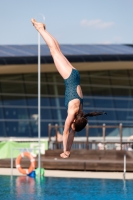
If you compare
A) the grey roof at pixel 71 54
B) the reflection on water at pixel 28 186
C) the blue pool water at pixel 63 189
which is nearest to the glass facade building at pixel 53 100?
the grey roof at pixel 71 54

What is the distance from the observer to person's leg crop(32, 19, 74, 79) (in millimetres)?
9953

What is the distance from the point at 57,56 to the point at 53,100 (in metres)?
36.3

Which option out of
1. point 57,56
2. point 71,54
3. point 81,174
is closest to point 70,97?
point 57,56

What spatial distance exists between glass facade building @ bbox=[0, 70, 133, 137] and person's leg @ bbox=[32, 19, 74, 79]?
34799 mm

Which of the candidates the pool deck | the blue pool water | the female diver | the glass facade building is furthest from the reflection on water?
the glass facade building

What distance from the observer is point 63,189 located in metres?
25.2

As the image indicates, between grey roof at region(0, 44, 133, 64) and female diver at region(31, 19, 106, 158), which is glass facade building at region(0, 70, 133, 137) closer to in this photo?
grey roof at region(0, 44, 133, 64)

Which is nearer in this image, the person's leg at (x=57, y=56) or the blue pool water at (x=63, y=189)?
the person's leg at (x=57, y=56)

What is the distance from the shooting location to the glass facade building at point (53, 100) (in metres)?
45.2

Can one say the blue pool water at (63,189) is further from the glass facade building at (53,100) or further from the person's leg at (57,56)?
the glass facade building at (53,100)

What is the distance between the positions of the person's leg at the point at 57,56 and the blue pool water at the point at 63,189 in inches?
471

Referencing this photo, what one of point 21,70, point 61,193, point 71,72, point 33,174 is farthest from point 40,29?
point 21,70

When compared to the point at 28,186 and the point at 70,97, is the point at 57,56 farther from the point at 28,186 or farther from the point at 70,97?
Result: the point at 28,186

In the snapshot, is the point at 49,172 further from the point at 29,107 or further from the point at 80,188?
the point at 29,107
